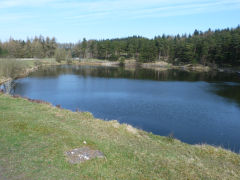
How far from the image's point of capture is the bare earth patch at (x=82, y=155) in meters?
7.08

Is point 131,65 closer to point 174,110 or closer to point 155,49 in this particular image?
point 155,49

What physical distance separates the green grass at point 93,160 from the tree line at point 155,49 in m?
53.7

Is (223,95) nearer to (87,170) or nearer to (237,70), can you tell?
(87,170)

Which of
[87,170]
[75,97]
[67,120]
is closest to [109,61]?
[75,97]

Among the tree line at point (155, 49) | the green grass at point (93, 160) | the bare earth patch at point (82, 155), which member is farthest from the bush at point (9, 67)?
the bare earth patch at point (82, 155)

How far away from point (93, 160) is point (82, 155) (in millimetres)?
486

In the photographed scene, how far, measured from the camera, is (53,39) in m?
100

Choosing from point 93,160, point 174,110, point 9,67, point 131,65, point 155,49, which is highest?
point 155,49

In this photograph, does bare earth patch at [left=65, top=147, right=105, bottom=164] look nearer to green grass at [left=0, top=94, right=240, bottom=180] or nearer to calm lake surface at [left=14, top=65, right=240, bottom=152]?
green grass at [left=0, top=94, right=240, bottom=180]

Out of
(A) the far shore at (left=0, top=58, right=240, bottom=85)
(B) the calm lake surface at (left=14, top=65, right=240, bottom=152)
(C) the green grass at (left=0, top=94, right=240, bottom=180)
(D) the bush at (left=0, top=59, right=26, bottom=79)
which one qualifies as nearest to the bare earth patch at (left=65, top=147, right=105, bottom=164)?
(C) the green grass at (left=0, top=94, right=240, bottom=180)

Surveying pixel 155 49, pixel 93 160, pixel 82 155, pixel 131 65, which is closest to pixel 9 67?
pixel 82 155

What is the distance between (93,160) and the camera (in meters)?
7.19

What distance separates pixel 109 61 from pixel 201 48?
133ft

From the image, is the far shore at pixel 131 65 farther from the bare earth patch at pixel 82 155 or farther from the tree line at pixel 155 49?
the bare earth patch at pixel 82 155
